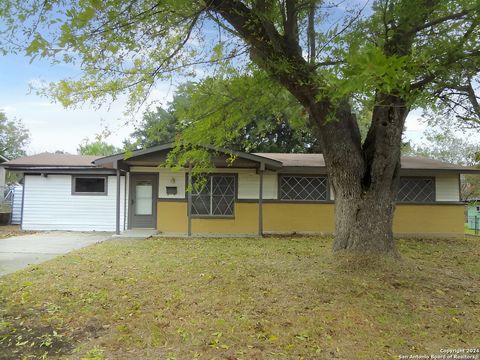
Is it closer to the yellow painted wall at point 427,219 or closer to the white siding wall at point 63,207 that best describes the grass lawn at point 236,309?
the yellow painted wall at point 427,219

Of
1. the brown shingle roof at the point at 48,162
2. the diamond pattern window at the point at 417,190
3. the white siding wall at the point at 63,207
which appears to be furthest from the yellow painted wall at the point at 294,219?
the brown shingle roof at the point at 48,162

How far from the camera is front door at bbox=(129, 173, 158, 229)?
44.6 feet

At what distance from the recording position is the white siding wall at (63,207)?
45.1 ft

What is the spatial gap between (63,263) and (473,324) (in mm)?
6920

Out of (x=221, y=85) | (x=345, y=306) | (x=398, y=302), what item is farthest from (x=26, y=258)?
(x=398, y=302)

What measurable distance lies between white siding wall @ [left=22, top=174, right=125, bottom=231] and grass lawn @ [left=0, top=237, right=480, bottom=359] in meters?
6.06

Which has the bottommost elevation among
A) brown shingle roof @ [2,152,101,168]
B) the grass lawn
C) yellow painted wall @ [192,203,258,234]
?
the grass lawn

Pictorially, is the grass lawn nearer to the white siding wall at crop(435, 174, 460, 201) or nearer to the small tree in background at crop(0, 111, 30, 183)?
the white siding wall at crop(435, 174, 460, 201)

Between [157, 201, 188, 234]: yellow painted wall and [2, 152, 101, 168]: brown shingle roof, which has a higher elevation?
[2, 152, 101, 168]: brown shingle roof

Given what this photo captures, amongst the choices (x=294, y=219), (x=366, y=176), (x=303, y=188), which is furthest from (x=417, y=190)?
(x=366, y=176)

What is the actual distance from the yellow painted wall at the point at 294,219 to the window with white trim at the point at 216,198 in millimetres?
275

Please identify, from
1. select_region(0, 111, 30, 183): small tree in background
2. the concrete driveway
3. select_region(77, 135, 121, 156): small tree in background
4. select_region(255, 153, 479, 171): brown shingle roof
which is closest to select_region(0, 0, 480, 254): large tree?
the concrete driveway

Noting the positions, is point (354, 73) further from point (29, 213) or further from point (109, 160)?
point (29, 213)

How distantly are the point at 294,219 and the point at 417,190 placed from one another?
4.54 meters
